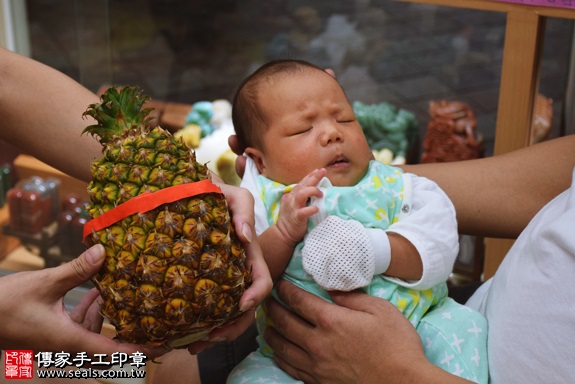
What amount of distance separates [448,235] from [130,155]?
2.09 feet

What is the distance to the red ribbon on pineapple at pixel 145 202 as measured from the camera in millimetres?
1088

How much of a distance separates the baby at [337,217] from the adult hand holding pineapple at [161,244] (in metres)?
0.22

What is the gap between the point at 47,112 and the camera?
5.37 ft

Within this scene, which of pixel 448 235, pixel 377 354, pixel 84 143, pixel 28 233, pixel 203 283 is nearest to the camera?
pixel 203 283

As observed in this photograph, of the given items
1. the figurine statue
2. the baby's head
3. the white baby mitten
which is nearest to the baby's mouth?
the baby's head

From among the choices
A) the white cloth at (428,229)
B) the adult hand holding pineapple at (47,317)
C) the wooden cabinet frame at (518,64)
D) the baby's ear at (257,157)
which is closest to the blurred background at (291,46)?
the wooden cabinet frame at (518,64)

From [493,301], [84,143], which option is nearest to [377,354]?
[493,301]

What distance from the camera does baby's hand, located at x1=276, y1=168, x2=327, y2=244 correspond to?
1319mm

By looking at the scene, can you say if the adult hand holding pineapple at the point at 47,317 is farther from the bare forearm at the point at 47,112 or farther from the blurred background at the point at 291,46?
the blurred background at the point at 291,46

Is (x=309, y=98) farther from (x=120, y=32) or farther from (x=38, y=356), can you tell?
(x=120, y=32)

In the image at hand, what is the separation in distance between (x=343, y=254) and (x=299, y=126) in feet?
0.99

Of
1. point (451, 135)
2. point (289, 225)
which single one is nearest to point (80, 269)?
point (289, 225)

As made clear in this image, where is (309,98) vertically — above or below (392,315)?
above

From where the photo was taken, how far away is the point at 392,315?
134 centimetres
